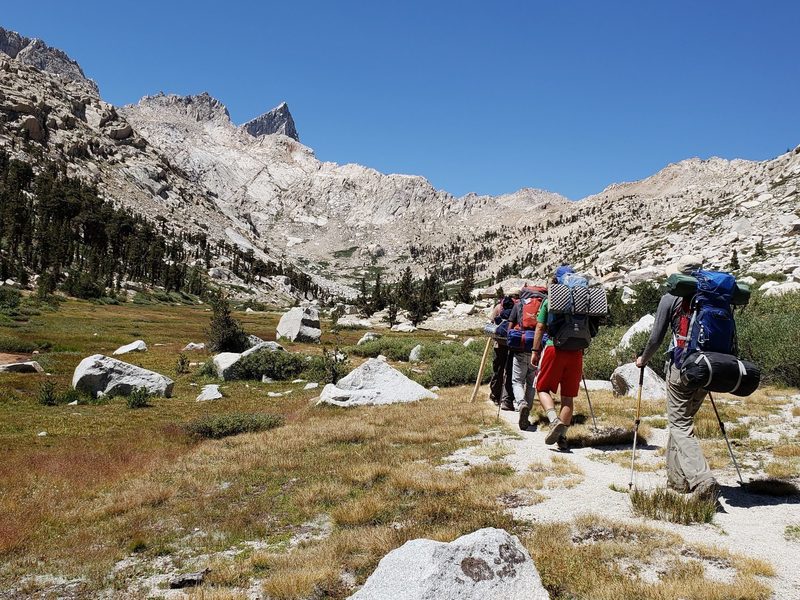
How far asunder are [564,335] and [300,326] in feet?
133

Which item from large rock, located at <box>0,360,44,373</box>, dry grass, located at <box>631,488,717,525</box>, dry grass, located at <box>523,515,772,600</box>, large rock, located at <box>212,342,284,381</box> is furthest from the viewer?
large rock, located at <box>212,342,284,381</box>

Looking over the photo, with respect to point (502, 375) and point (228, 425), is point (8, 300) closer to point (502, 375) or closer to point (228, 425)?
point (228, 425)

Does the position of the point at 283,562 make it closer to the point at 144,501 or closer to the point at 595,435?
the point at 144,501

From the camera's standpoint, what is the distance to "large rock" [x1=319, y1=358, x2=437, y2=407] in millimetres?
17672

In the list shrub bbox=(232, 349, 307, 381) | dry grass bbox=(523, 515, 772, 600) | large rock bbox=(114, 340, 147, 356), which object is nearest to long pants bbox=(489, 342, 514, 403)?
dry grass bbox=(523, 515, 772, 600)

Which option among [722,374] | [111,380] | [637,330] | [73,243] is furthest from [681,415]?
[73,243]

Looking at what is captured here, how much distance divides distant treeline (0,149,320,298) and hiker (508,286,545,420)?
71399 mm

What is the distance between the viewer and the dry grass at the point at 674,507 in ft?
19.6

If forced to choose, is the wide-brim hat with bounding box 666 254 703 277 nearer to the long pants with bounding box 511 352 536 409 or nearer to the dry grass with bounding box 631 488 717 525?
the dry grass with bounding box 631 488 717 525

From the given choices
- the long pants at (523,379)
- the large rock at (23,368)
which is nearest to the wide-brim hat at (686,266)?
the long pants at (523,379)

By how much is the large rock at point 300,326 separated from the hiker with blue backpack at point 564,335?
39.1 meters

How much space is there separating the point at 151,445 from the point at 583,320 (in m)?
11.6

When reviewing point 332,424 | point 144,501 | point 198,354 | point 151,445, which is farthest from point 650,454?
point 198,354

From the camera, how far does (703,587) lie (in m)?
4.29
